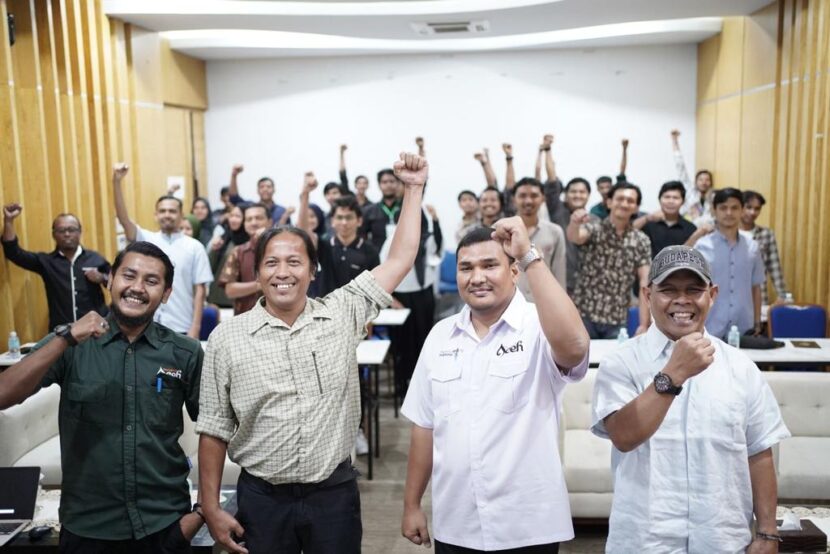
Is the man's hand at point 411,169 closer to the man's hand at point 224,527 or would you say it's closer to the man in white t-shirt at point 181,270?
the man's hand at point 224,527

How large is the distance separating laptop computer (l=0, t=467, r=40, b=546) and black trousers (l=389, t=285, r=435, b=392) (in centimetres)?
375

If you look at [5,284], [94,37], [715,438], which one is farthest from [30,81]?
[715,438]

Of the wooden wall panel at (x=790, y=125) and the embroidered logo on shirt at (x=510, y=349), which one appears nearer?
the embroidered logo on shirt at (x=510, y=349)

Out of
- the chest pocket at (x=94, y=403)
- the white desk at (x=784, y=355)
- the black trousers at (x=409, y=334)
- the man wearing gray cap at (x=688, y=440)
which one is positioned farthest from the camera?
the black trousers at (x=409, y=334)

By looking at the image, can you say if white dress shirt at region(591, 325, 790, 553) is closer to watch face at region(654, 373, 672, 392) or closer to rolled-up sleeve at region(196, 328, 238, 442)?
watch face at region(654, 373, 672, 392)

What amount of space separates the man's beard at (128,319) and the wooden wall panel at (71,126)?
3.94 metres

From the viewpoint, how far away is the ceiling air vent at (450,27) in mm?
8242

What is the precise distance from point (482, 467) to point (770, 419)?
2.47 ft

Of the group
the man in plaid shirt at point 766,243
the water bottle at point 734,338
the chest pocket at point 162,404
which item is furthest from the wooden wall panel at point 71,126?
the man in plaid shirt at point 766,243

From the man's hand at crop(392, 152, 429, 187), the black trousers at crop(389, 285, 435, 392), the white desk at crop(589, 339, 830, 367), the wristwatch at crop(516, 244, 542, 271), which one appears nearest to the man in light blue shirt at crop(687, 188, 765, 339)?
the white desk at crop(589, 339, 830, 367)

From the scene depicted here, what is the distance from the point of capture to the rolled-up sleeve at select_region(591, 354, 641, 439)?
75.5 inches

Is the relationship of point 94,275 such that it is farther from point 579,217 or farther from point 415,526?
point 415,526

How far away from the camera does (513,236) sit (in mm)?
1887

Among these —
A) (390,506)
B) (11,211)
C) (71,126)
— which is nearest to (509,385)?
(390,506)
